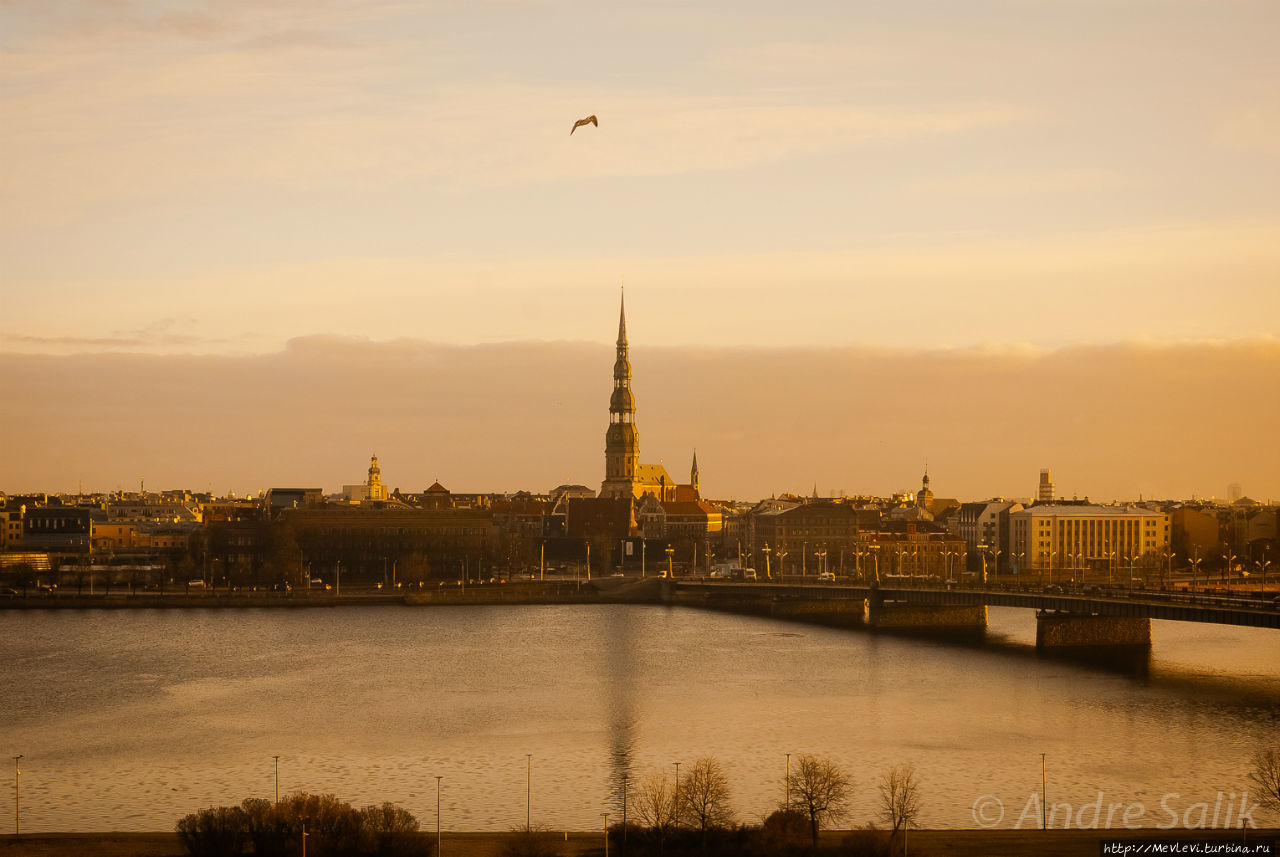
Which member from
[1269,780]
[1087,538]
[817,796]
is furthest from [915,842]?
[1087,538]

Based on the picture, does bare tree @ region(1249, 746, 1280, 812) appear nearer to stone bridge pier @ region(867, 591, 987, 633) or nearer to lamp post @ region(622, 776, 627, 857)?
lamp post @ region(622, 776, 627, 857)

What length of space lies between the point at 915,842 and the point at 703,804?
409cm

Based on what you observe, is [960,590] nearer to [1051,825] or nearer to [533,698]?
[533,698]

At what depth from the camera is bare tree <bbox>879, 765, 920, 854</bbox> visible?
33.1 metres

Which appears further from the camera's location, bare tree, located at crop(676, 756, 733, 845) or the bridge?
the bridge

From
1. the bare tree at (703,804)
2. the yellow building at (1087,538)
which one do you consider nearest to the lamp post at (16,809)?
the bare tree at (703,804)

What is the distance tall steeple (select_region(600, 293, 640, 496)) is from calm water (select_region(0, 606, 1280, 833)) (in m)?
91.6

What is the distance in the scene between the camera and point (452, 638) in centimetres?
7662

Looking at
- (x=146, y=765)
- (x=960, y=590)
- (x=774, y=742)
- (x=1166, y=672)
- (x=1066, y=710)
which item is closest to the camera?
(x=146, y=765)

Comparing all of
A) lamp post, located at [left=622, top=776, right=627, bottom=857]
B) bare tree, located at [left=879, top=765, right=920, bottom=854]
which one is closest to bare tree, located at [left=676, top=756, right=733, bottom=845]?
lamp post, located at [left=622, top=776, right=627, bottom=857]

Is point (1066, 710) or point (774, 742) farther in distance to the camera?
point (1066, 710)

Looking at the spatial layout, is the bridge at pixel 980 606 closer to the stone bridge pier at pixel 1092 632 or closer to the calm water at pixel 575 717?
the stone bridge pier at pixel 1092 632

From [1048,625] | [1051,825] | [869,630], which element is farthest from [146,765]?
[869,630]

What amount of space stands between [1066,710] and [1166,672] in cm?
1180
